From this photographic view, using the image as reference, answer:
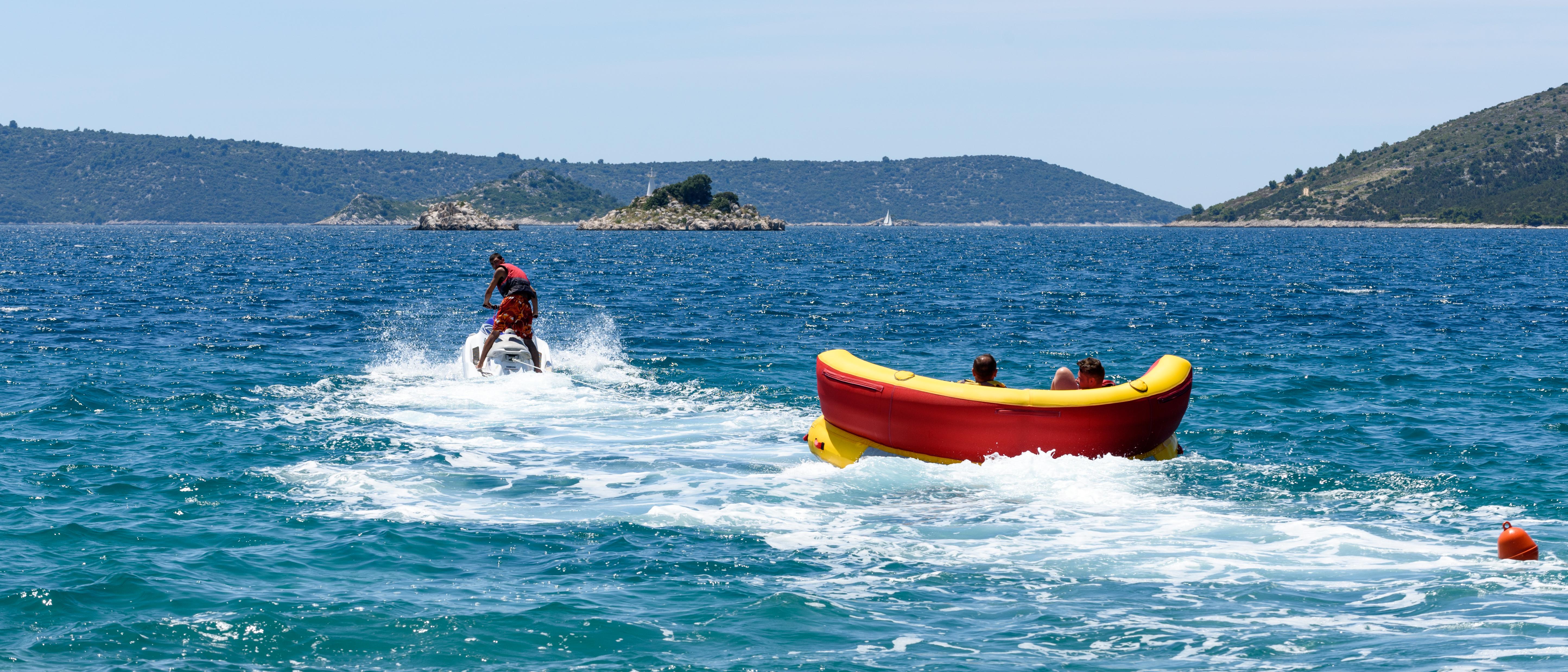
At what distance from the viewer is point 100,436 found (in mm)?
13922

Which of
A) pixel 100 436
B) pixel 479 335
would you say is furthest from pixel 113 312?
pixel 100 436

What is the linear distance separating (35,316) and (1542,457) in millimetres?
30547

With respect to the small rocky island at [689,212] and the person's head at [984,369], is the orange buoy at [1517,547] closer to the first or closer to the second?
the person's head at [984,369]

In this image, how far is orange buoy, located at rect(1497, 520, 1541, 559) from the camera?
9.09 metres

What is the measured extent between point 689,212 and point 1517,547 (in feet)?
546

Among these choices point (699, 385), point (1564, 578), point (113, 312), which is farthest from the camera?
point (113, 312)

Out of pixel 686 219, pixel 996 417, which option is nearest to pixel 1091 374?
pixel 996 417

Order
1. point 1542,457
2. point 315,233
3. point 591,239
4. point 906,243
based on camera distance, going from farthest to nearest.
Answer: point 315,233 < point 591,239 < point 906,243 < point 1542,457

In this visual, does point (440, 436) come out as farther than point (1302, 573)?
Yes

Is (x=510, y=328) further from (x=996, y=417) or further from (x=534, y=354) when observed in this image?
(x=996, y=417)

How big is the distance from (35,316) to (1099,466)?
27.0 metres

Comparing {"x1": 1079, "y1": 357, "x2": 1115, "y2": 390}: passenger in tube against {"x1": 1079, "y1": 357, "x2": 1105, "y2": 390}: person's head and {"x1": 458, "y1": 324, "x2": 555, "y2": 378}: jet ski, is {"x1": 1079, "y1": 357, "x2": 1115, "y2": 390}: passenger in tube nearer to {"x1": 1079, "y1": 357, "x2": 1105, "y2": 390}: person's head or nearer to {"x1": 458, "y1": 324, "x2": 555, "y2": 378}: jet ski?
{"x1": 1079, "y1": 357, "x2": 1105, "y2": 390}: person's head

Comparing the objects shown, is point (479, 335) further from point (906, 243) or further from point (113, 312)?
point (906, 243)

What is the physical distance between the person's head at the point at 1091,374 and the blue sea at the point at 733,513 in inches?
36.1
